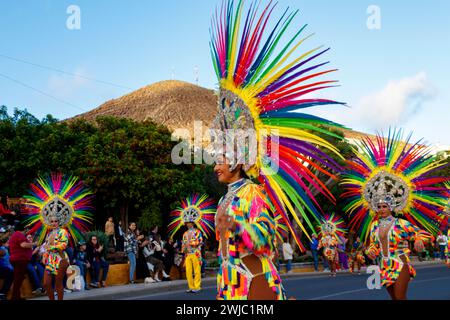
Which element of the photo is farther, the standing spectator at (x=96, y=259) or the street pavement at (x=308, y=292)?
the standing spectator at (x=96, y=259)

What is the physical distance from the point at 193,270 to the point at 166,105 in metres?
82.9

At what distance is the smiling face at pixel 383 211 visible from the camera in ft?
28.2

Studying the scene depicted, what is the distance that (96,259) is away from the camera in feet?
52.5

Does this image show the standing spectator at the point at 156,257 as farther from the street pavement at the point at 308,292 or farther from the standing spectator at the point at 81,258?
the standing spectator at the point at 81,258

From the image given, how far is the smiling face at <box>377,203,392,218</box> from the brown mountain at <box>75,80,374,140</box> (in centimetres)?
7709

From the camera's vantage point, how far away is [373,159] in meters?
9.81

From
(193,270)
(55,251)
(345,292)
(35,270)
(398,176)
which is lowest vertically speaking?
(345,292)

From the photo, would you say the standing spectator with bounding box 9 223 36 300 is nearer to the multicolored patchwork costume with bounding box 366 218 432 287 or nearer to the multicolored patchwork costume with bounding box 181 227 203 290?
the multicolored patchwork costume with bounding box 181 227 203 290

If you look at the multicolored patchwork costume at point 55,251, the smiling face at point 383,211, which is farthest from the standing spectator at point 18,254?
the smiling face at point 383,211

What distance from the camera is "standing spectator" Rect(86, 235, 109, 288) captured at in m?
16.0

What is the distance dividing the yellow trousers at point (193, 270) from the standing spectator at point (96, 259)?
8.72 feet

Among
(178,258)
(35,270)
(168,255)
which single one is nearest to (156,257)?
(168,255)

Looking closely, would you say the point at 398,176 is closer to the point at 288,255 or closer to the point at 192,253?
the point at 192,253

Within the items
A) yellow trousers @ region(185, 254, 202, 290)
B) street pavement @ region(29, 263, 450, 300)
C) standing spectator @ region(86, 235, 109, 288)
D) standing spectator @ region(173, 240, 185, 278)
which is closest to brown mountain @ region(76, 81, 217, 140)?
standing spectator @ region(173, 240, 185, 278)
